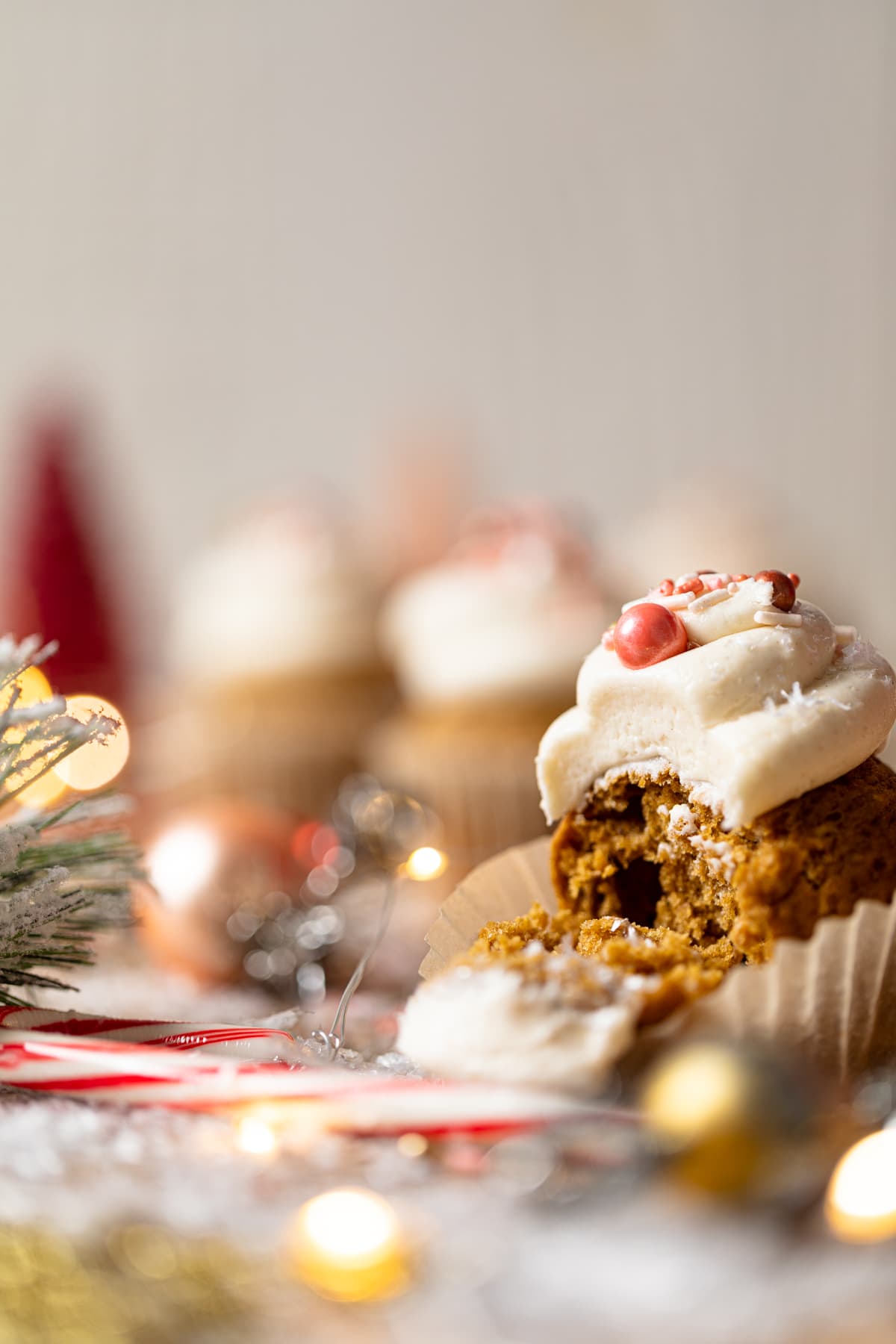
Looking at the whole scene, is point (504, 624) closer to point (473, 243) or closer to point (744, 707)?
point (744, 707)

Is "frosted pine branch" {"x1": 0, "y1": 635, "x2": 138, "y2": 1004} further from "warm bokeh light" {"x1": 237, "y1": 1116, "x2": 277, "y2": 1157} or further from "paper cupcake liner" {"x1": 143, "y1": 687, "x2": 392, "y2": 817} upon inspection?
"paper cupcake liner" {"x1": 143, "y1": 687, "x2": 392, "y2": 817}

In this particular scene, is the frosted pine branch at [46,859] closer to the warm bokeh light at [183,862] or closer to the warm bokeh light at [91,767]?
the warm bokeh light at [91,767]

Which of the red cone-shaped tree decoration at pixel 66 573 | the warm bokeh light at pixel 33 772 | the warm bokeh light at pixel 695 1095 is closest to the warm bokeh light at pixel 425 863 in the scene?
the warm bokeh light at pixel 33 772

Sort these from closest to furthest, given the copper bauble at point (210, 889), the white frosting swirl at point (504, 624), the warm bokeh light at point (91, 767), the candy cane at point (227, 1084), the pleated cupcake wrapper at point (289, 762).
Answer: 1. the candy cane at point (227, 1084)
2. the warm bokeh light at point (91, 767)
3. the copper bauble at point (210, 889)
4. the white frosting swirl at point (504, 624)
5. the pleated cupcake wrapper at point (289, 762)

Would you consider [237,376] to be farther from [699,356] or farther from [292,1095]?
[292,1095]

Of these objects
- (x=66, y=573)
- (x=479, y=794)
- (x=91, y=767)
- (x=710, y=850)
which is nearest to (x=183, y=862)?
(x=91, y=767)

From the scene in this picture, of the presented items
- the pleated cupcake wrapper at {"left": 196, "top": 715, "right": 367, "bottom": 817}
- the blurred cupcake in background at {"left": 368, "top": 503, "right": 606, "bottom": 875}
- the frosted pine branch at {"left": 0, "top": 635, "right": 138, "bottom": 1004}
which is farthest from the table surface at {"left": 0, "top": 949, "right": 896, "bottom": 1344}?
the pleated cupcake wrapper at {"left": 196, "top": 715, "right": 367, "bottom": 817}
